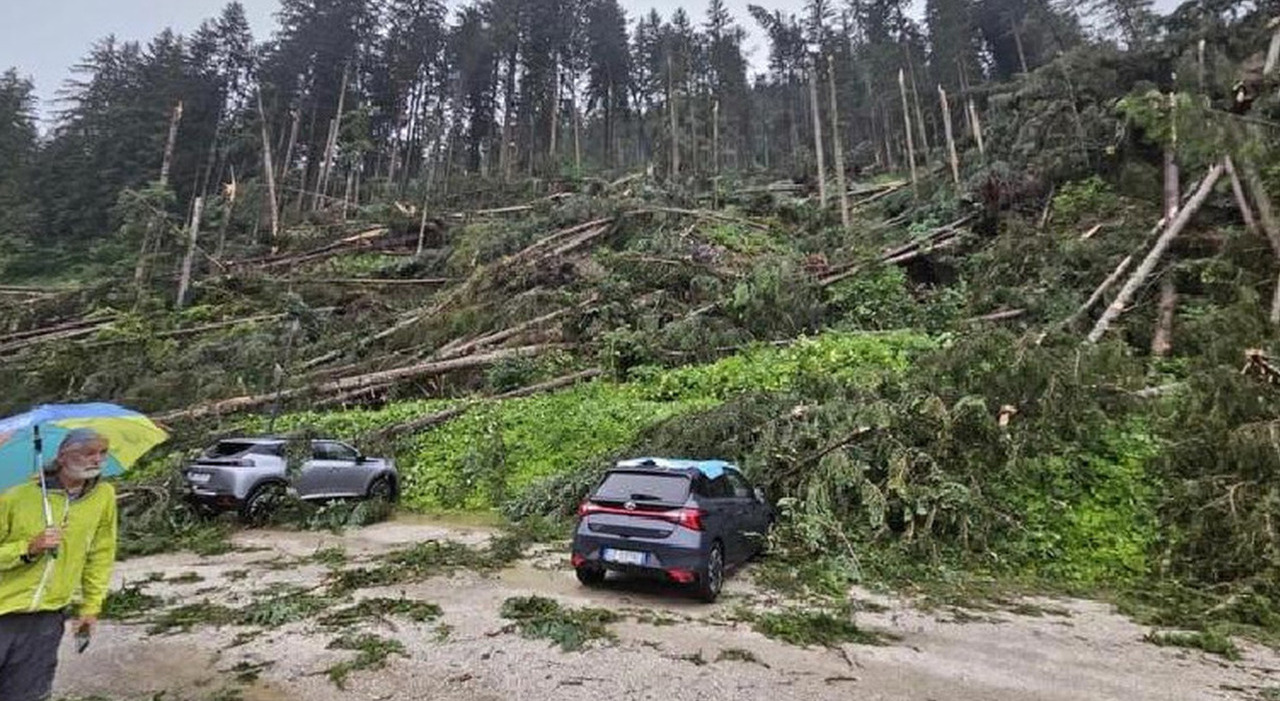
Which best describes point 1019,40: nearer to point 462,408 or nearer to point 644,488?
point 462,408

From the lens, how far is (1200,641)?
20.6 feet

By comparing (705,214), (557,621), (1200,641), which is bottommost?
(1200,641)

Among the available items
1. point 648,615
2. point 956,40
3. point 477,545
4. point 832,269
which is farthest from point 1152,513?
point 956,40

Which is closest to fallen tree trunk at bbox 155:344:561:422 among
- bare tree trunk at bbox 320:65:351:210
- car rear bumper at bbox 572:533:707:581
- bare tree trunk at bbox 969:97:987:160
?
car rear bumper at bbox 572:533:707:581

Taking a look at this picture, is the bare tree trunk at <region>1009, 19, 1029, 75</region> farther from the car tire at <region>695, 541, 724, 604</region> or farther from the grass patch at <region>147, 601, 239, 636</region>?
the grass patch at <region>147, 601, 239, 636</region>

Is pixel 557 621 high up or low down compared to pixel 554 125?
down

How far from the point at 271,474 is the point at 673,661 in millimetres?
8925

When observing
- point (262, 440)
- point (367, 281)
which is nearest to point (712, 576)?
point (262, 440)

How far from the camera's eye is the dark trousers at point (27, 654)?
335 centimetres

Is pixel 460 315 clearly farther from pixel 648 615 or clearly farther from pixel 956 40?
pixel 956 40

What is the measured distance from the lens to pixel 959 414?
9.92 m

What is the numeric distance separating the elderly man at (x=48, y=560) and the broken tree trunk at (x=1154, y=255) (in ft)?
46.1

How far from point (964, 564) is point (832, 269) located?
13.7 meters

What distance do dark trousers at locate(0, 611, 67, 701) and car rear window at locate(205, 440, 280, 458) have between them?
902 cm
